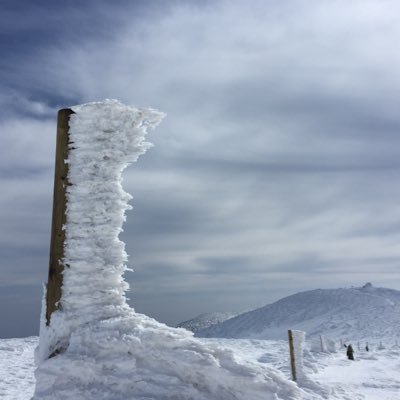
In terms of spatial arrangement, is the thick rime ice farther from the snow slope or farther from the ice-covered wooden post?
the ice-covered wooden post

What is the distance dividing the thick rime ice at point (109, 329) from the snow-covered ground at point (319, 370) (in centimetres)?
26

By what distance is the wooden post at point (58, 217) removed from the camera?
626 centimetres

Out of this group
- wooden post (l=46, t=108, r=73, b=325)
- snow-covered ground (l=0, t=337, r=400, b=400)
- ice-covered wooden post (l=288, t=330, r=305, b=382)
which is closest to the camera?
wooden post (l=46, t=108, r=73, b=325)

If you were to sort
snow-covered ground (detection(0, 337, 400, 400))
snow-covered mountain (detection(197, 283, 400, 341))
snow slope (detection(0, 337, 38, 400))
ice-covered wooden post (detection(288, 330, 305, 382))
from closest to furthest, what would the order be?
Answer: 1. snow-covered ground (detection(0, 337, 400, 400))
2. snow slope (detection(0, 337, 38, 400))
3. ice-covered wooden post (detection(288, 330, 305, 382))
4. snow-covered mountain (detection(197, 283, 400, 341))

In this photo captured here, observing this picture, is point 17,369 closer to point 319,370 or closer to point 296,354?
point 296,354

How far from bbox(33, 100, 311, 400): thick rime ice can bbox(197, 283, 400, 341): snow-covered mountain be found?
3657cm

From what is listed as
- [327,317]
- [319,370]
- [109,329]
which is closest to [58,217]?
[109,329]

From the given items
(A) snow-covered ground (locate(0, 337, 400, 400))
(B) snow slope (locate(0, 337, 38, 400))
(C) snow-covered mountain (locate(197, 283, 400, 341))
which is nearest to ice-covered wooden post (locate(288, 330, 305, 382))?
(A) snow-covered ground (locate(0, 337, 400, 400))

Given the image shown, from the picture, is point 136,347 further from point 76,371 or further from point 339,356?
point 339,356

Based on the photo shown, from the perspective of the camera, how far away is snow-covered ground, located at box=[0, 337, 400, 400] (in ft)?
37.5

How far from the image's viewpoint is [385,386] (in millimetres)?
13695

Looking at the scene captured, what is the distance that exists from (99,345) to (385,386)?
1108 cm

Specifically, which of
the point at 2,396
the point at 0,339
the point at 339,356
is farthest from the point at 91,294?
the point at 339,356

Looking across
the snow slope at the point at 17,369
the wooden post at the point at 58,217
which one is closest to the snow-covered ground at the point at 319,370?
the snow slope at the point at 17,369
